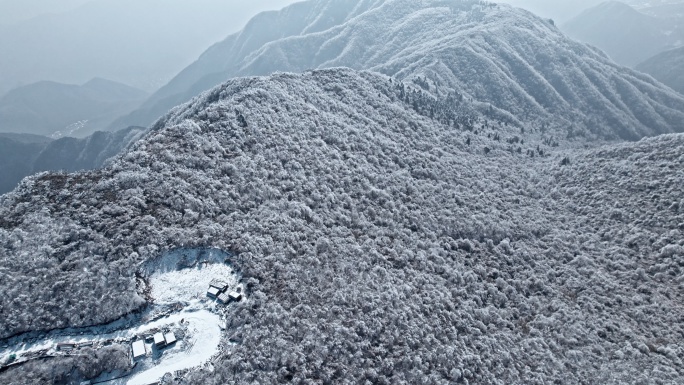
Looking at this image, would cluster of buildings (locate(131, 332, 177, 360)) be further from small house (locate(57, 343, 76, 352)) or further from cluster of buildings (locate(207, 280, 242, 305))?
cluster of buildings (locate(207, 280, 242, 305))

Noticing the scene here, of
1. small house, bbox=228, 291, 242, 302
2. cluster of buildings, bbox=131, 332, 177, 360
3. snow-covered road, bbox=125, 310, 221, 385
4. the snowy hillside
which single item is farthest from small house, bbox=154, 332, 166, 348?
small house, bbox=228, 291, 242, 302

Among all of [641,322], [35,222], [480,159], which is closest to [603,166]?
[480,159]

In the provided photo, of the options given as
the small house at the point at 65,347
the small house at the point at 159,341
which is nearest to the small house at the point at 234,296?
the small house at the point at 159,341

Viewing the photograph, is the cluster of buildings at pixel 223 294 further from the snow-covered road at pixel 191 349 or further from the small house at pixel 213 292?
the snow-covered road at pixel 191 349

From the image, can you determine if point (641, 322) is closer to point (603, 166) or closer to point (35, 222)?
point (603, 166)

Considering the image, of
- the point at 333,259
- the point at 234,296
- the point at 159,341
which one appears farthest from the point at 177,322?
the point at 333,259

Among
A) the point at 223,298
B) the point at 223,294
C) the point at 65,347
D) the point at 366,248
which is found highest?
the point at 65,347

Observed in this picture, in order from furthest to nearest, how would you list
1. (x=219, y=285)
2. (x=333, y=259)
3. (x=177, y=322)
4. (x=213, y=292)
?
(x=333, y=259) → (x=219, y=285) → (x=213, y=292) → (x=177, y=322)

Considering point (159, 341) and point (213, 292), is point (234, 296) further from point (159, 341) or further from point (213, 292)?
point (159, 341)
